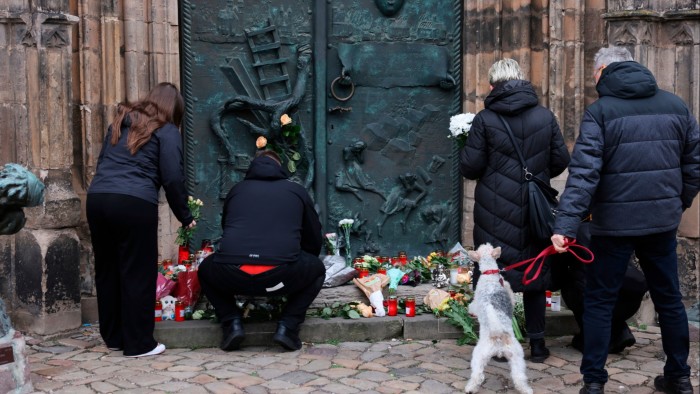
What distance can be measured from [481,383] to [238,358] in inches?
65.6

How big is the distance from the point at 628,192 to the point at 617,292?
557 millimetres

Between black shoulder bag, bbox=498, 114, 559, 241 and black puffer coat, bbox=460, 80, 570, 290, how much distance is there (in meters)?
0.03

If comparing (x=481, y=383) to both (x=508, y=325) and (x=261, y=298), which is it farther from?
(x=261, y=298)

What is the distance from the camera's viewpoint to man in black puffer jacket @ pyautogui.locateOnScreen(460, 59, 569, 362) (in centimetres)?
600

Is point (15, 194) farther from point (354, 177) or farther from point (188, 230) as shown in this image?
point (354, 177)

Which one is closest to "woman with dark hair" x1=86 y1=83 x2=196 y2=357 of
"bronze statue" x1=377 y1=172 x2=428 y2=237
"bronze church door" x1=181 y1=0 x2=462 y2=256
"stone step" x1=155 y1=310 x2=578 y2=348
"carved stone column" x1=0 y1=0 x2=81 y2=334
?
"stone step" x1=155 y1=310 x2=578 y2=348

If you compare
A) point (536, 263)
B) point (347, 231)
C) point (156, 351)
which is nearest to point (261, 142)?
point (347, 231)

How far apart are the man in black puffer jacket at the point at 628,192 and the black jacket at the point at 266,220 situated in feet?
6.39

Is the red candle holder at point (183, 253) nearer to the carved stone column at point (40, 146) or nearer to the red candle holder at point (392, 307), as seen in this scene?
the carved stone column at point (40, 146)

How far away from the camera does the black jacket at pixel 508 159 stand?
6.00 m

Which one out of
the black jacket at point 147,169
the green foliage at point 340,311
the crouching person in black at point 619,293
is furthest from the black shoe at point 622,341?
the black jacket at point 147,169

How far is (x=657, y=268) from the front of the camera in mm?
5254

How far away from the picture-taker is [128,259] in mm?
6277

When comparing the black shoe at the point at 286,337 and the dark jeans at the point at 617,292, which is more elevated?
the dark jeans at the point at 617,292
